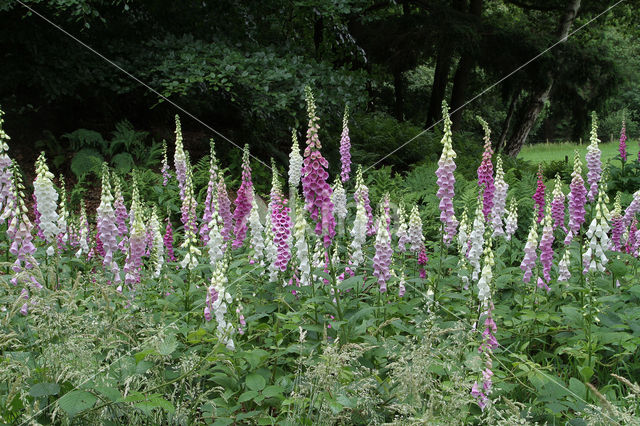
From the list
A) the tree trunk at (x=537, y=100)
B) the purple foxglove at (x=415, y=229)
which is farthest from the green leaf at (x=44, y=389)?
the tree trunk at (x=537, y=100)

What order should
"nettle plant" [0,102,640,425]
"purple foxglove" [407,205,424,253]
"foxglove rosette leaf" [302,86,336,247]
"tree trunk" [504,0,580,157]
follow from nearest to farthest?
1. "nettle plant" [0,102,640,425]
2. "foxglove rosette leaf" [302,86,336,247]
3. "purple foxglove" [407,205,424,253]
4. "tree trunk" [504,0,580,157]

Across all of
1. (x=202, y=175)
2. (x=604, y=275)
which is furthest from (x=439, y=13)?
(x=604, y=275)

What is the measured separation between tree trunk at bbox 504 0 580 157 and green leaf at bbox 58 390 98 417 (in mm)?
13138

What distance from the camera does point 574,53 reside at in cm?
1359

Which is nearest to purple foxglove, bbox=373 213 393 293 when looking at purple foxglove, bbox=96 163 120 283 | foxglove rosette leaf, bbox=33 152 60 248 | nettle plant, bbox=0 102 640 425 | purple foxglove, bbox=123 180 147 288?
nettle plant, bbox=0 102 640 425

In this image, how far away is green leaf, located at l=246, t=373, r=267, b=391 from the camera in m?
3.07

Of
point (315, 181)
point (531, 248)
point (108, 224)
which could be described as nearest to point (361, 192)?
point (315, 181)

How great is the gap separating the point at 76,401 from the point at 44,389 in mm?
229

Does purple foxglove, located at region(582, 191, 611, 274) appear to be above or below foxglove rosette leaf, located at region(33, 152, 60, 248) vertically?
below

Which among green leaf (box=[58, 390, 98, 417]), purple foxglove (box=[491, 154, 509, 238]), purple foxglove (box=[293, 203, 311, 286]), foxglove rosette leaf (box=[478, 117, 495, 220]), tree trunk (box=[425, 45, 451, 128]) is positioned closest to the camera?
green leaf (box=[58, 390, 98, 417])

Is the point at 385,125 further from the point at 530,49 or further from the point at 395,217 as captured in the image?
the point at 395,217

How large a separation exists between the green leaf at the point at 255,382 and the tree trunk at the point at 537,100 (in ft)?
40.4

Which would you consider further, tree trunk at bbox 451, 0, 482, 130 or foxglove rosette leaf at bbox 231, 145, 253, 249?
A: tree trunk at bbox 451, 0, 482, 130

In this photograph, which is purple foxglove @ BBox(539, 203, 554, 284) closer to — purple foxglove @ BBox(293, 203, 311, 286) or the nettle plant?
the nettle plant
